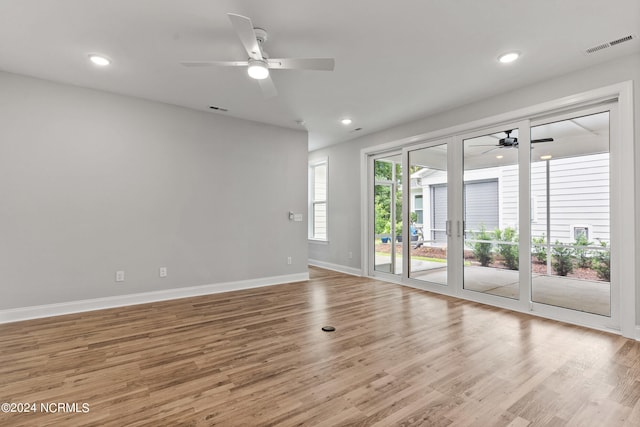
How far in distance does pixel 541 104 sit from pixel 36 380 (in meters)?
5.57

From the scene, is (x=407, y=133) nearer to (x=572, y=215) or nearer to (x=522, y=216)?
(x=522, y=216)

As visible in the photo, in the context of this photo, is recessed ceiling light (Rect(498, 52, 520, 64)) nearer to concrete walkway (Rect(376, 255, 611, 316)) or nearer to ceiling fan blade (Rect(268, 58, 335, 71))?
ceiling fan blade (Rect(268, 58, 335, 71))

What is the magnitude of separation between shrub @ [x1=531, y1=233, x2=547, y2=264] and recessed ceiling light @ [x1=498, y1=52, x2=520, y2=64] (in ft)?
7.07

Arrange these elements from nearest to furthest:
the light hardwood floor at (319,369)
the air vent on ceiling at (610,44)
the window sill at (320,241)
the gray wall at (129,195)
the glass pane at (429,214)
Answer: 1. the light hardwood floor at (319,369)
2. the air vent on ceiling at (610,44)
3. the gray wall at (129,195)
4. the glass pane at (429,214)
5. the window sill at (320,241)

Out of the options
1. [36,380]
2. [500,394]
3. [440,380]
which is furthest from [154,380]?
[500,394]

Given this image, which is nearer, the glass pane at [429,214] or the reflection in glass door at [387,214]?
the glass pane at [429,214]

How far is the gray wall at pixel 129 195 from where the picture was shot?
3574mm

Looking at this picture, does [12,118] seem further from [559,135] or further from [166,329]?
[559,135]

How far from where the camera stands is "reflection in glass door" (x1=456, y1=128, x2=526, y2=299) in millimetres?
4035

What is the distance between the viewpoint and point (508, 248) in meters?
4.09

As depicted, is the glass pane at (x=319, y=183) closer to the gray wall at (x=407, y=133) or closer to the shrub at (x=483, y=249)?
the gray wall at (x=407, y=133)

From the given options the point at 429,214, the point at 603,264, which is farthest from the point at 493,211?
the point at 603,264

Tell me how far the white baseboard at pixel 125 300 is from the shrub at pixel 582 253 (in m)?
4.21

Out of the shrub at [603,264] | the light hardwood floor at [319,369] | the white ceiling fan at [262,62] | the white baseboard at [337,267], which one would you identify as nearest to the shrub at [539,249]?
the shrub at [603,264]
